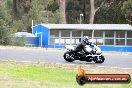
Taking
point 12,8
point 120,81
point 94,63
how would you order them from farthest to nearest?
1. point 12,8
2. point 94,63
3. point 120,81

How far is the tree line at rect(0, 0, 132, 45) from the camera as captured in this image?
195 ft

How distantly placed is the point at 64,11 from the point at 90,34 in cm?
1673

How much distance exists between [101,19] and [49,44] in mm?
27708

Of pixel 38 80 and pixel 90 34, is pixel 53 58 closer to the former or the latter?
pixel 38 80

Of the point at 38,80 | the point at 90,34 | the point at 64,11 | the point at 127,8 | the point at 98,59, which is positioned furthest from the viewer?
the point at 64,11

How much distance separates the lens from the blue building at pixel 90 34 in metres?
46.7

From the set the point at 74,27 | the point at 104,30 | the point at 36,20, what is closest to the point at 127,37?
the point at 104,30

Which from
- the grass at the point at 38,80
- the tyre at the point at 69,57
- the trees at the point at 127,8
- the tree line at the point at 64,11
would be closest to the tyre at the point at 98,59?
the tyre at the point at 69,57

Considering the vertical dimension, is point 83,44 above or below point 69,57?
above

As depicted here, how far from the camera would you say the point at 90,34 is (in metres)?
48.7

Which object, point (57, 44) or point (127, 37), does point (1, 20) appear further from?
point (127, 37)

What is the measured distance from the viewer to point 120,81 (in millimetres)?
3740

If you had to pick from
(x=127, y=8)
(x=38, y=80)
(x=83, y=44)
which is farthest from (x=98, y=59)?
(x=127, y=8)

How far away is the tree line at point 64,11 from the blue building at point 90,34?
8031 millimetres
